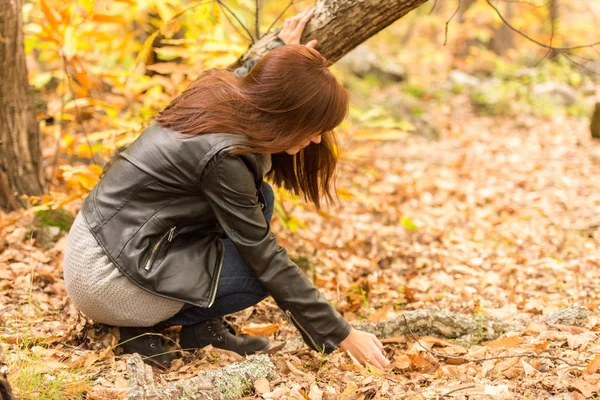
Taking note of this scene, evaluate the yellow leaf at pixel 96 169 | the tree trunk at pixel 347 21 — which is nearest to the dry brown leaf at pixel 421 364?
the tree trunk at pixel 347 21

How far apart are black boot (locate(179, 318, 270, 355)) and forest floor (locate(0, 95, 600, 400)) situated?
2.7 inches

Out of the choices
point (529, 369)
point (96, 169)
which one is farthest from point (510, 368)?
point (96, 169)

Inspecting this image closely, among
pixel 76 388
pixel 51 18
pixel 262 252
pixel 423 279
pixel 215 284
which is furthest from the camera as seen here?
pixel 423 279

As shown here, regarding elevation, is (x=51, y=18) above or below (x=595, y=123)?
above

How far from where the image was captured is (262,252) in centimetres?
223

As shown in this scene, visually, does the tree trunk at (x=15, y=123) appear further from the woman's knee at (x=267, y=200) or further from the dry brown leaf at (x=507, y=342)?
the dry brown leaf at (x=507, y=342)

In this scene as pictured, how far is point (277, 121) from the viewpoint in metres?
2.18

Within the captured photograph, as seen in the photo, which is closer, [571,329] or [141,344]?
[141,344]

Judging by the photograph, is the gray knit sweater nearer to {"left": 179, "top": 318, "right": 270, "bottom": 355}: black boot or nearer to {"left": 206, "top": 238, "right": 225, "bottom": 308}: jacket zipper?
{"left": 206, "top": 238, "right": 225, "bottom": 308}: jacket zipper

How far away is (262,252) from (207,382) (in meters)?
0.52

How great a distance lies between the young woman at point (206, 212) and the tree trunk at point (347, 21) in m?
0.60

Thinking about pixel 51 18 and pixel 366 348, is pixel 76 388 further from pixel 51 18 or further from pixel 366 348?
pixel 51 18

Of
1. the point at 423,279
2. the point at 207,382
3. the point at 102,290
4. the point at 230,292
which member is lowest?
the point at 423,279

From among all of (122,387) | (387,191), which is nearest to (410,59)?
(387,191)
